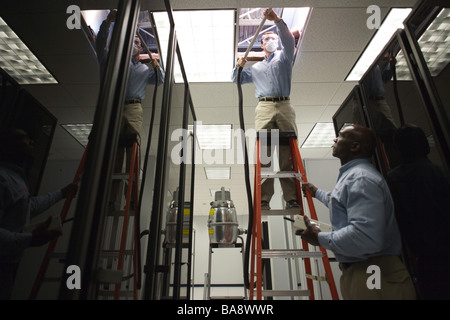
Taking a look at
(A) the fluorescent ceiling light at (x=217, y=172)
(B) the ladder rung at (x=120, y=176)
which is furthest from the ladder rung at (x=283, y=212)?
(A) the fluorescent ceiling light at (x=217, y=172)

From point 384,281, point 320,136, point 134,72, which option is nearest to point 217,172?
point 320,136

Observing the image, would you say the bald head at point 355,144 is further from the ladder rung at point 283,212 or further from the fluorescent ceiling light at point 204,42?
the fluorescent ceiling light at point 204,42

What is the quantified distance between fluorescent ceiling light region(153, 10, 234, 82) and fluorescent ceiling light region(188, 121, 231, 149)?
3.26 ft

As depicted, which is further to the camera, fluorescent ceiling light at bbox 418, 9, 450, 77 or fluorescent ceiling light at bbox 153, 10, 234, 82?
fluorescent ceiling light at bbox 153, 10, 234, 82

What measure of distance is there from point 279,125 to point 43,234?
161 cm

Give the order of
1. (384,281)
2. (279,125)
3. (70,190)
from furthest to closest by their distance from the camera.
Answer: (279,125), (384,281), (70,190)

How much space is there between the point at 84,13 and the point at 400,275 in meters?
1.43

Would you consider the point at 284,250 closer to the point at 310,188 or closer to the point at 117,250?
the point at 310,188

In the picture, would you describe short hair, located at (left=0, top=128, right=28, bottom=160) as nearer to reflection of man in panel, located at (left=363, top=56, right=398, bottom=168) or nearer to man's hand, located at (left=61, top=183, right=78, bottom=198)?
man's hand, located at (left=61, top=183, right=78, bottom=198)

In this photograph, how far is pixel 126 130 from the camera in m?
0.92

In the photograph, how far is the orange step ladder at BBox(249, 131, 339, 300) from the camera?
129 centimetres

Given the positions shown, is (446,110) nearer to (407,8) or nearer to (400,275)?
(400,275)

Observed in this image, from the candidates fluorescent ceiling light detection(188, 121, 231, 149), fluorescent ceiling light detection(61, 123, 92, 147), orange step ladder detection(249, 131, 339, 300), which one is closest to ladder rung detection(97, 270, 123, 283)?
fluorescent ceiling light detection(61, 123, 92, 147)
